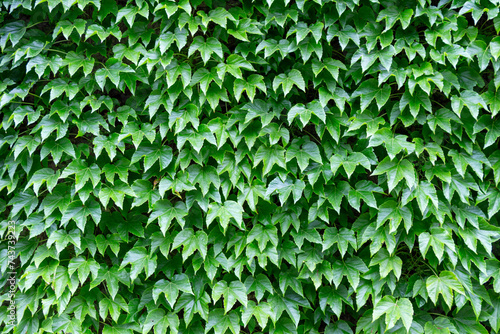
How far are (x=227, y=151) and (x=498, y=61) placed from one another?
1.58m

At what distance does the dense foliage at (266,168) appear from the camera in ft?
6.47

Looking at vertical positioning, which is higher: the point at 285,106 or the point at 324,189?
the point at 285,106

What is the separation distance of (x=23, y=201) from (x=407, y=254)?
2.33 meters

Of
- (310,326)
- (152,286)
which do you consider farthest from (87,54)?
(310,326)

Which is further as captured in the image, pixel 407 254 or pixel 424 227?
Answer: pixel 407 254

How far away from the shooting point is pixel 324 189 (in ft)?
6.72

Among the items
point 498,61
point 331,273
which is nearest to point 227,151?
point 331,273

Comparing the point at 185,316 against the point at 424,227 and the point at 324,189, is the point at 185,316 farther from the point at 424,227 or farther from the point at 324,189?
the point at 424,227

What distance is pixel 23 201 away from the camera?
7.06ft

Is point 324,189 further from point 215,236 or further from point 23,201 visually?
point 23,201

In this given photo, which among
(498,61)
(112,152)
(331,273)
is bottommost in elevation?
(331,273)

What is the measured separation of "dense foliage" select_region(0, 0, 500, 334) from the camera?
1973 millimetres

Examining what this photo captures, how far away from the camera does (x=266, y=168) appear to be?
200cm

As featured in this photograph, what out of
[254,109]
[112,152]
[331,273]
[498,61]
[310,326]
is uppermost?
[498,61]
